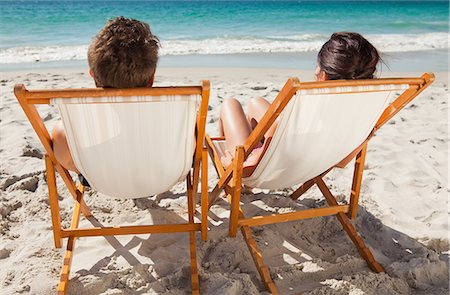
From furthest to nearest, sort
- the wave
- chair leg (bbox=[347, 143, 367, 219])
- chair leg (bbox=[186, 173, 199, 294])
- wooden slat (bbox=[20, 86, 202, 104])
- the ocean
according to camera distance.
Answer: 1. the ocean
2. the wave
3. chair leg (bbox=[347, 143, 367, 219])
4. chair leg (bbox=[186, 173, 199, 294])
5. wooden slat (bbox=[20, 86, 202, 104])

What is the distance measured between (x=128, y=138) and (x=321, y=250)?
1255 mm

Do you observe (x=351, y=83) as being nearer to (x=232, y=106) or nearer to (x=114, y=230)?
(x=232, y=106)

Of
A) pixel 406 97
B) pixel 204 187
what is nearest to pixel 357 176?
pixel 406 97

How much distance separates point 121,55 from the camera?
6.14ft

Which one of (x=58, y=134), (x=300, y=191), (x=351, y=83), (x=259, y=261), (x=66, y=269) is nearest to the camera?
(x=351, y=83)

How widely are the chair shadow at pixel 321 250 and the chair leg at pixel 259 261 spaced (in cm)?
6

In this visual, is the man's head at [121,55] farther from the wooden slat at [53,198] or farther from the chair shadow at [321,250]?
the chair shadow at [321,250]

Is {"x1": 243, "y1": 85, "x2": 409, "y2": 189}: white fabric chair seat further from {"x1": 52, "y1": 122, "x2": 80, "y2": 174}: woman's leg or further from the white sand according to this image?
{"x1": 52, "y1": 122, "x2": 80, "y2": 174}: woman's leg

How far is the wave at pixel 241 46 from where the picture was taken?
894 centimetres

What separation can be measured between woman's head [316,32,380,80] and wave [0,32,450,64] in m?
7.56

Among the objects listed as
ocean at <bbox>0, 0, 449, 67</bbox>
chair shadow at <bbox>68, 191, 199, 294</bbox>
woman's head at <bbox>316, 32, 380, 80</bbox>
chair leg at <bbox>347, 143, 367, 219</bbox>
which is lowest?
ocean at <bbox>0, 0, 449, 67</bbox>

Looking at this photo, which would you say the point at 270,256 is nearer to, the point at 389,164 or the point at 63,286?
the point at 63,286

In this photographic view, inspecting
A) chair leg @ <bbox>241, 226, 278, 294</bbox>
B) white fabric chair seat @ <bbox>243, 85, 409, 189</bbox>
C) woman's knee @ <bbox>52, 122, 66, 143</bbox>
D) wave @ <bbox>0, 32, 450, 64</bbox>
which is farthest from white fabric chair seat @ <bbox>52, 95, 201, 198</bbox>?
wave @ <bbox>0, 32, 450, 64</bbox>

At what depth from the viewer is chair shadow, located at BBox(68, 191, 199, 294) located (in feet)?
7.18
